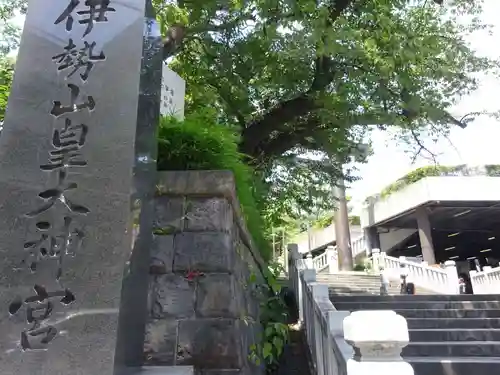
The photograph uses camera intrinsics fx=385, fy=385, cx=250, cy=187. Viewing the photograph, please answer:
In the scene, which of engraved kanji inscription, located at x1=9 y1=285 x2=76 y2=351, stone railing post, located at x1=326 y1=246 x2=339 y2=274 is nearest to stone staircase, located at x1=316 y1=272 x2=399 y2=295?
stone railing post, located at x1=326 y1=246 x2=339 y2=274

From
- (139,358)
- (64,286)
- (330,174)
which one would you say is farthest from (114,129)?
(330,174)

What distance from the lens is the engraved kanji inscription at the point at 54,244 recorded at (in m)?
1.80

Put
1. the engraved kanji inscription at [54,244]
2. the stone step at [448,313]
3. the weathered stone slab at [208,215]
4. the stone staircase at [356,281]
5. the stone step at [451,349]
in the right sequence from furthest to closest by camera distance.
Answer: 1. the stone staircase at [356,281]
2. the stone step at [448,313]
3. the stone step at [451,349]
4. the weathered stone slab at [208,215]
5. the engraved kanji inscription at [54,244]

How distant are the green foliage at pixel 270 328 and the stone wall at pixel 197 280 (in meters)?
0.59

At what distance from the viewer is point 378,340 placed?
159cm

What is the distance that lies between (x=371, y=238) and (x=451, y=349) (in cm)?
1779

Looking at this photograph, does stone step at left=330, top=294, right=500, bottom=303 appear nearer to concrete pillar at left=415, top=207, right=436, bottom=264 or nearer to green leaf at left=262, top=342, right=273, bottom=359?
green leaf at left=262, top=342, right=273, bottom=359

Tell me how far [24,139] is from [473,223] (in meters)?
20.8

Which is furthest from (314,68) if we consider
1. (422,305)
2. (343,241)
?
(343,241)

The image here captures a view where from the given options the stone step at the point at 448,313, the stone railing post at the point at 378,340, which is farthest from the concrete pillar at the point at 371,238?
the stone railing post at the point at 378,340

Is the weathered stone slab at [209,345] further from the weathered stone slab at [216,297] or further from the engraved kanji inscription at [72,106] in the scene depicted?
the engraved kanji inscription at [72,106]

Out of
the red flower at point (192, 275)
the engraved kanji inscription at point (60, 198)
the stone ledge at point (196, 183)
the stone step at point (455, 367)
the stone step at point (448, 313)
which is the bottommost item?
the stone step at point (455, 367)

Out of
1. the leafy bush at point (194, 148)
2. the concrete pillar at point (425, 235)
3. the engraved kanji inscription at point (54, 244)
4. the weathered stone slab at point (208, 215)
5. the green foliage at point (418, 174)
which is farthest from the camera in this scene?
the green foliage at point (418, 174)

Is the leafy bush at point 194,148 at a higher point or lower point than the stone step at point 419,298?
higher
